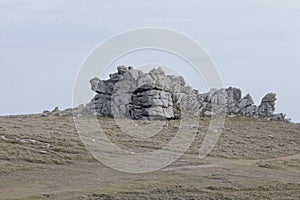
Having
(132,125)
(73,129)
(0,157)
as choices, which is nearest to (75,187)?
(0,157)

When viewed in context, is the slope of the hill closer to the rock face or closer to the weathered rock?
the rock face

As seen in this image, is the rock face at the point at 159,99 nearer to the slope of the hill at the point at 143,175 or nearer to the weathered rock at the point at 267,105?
the weathered rock at the point at 267,105

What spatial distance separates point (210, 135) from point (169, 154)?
1560cm

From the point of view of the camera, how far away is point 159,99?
80.8 meters

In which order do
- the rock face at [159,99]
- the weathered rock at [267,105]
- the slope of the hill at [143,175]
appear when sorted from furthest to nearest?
the weathered rock at [267,105] → the rock face at [159,99] → the slope of the hill at [143,175]

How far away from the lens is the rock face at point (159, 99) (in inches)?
3167

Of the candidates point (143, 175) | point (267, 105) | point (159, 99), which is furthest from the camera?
point (267, 105)

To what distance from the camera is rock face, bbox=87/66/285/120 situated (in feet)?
264

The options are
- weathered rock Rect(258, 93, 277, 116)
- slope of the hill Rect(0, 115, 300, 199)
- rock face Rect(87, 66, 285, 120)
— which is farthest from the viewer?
weathered rock Rect(258, 93, 277, 116)

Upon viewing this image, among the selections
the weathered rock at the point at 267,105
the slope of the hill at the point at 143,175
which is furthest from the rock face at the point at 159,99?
the slope of the hill at the point at 143,175

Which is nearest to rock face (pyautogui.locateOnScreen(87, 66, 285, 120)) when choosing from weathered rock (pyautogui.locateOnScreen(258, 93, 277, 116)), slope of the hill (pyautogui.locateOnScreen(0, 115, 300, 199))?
weathered rock (pyautogui.locateOnScreen(258, 93, 277, 116))

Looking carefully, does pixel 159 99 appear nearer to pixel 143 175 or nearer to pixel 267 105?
pixel 267 105

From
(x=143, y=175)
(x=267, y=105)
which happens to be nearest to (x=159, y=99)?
(x=267, y=105)

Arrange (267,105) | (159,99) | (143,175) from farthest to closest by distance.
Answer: (267,105), (159,99), (143,175)
